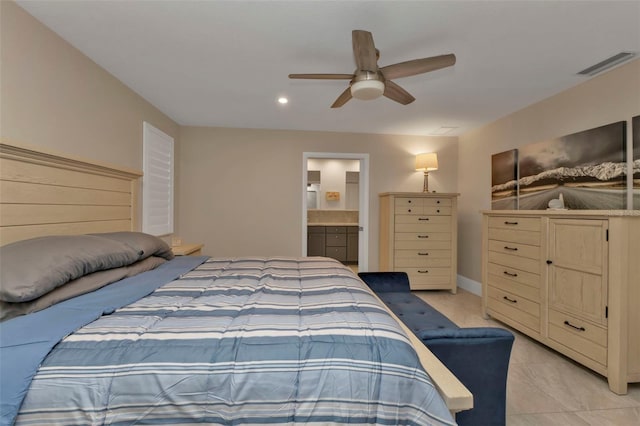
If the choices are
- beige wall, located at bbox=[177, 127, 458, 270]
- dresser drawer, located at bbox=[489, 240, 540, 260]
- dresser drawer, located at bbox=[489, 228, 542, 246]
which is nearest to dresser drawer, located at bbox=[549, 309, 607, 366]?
dresser drawer, located at bbox=[489, 240, 540, 260]

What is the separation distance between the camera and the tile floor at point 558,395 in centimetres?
163

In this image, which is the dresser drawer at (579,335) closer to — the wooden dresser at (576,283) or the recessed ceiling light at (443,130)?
the wooden dresser at (576,283)

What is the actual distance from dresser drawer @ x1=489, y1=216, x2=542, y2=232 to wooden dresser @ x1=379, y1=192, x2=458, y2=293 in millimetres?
983

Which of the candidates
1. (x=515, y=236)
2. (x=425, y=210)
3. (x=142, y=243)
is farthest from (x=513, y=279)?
(x=142, y=243)

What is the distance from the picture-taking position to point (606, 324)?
1.91m

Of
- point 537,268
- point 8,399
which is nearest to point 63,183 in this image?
point 8,399

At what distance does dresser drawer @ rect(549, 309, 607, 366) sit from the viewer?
1946 mm

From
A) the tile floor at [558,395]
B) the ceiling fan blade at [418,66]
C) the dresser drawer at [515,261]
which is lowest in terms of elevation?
the tile floor at [558,395]

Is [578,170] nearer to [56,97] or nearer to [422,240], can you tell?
[422,240]

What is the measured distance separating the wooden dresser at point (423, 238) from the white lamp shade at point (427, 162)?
0.47 meters

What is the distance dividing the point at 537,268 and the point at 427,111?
2015 mm

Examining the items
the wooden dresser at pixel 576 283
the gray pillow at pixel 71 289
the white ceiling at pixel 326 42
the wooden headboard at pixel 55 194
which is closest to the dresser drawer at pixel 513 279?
the wooden dresser at pixel 576 283

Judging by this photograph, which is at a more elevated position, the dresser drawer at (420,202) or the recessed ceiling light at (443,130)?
the recessed ceiling light at (443,130)

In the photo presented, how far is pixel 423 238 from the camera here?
3996mm
